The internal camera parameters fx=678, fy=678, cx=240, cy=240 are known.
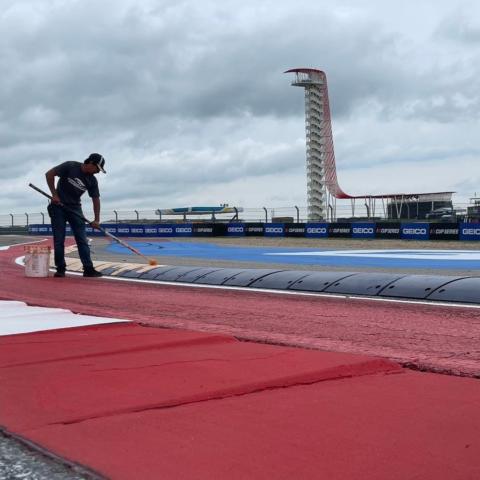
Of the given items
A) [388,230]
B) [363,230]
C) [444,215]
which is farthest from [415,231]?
[444,215]

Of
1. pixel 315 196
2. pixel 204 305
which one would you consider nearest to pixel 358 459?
pixel 204 305

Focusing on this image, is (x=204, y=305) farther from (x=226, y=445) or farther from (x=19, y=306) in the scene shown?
(x=226, y=445)

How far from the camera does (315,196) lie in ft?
255

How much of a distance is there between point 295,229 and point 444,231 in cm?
940

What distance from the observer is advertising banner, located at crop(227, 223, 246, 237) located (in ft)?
130

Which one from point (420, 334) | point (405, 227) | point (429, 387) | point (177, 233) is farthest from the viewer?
point (177, 233)

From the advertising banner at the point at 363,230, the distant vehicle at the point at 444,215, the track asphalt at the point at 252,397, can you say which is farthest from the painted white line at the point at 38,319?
the distant vehicle at the point at 444,215

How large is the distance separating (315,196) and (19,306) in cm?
7130

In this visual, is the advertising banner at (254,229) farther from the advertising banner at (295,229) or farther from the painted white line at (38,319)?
the painted white line at (38,319)

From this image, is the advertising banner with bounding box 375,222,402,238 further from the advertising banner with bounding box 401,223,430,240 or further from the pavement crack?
the pavement crack

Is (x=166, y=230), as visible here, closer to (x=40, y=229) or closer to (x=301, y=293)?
(x=40, y=229)

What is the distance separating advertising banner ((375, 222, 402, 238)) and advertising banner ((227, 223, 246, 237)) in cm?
896

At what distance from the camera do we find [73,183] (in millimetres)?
11336

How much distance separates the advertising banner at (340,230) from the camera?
34719 mm
